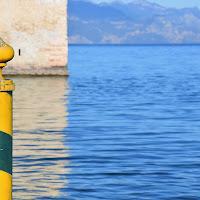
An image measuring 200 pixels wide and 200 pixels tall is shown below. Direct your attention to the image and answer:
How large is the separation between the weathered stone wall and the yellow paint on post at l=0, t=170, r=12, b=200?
73.0 ft

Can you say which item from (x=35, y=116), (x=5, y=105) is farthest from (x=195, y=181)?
(x=35, y=116)

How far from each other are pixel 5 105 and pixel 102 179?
4.27 metres

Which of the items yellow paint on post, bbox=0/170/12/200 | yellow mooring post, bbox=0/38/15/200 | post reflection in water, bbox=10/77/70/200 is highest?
yellow mooring post, bbox=0/38/15/200

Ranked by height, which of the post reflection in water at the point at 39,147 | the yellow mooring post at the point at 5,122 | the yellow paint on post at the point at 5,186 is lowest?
the post reflection in water at the point at 39,147

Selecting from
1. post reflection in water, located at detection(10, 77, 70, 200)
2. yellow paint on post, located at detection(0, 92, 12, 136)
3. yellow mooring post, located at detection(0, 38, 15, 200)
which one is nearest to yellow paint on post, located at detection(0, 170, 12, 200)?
yellow mooring post, located at detection(0, 38, 15, 200)

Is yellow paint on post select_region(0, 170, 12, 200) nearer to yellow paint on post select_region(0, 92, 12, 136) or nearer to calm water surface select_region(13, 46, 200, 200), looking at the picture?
yellow paint on post select_region(0, 92, 12, 136)

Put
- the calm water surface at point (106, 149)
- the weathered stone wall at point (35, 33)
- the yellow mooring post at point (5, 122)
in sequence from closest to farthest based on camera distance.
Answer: the yellow mooring post at point (5, 122)
the calm water surface at point (106, 149)
the weathered stone wall at point (35, 33)

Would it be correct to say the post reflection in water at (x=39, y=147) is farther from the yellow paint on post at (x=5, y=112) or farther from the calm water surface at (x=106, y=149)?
the yellow paint on post at (x=5, y=112)

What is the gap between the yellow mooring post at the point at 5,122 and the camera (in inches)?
123

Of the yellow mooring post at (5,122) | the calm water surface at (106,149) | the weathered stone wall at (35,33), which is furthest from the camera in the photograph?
the weathered stone wall at (35,33)

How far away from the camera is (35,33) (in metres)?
25.5

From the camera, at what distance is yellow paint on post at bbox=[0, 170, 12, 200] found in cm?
318

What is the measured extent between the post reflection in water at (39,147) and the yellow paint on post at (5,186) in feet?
10.4

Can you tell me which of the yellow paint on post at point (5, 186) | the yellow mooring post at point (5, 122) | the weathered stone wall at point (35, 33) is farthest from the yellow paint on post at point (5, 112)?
the weathered stone wall at point (35, 33)
